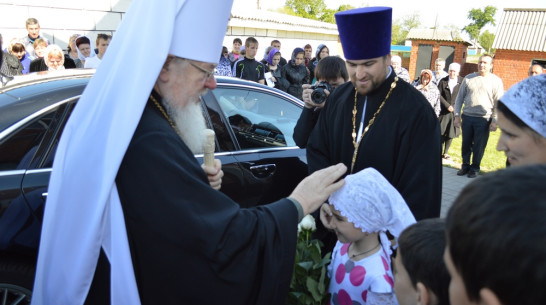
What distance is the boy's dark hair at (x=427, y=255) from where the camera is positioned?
1.35 m

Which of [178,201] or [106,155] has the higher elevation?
[106,155]

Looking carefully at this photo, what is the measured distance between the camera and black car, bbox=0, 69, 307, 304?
2.27 meters

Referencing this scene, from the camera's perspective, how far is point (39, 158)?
2379 mm

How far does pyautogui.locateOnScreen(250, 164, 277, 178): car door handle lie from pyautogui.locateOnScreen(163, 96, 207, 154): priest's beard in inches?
51.1

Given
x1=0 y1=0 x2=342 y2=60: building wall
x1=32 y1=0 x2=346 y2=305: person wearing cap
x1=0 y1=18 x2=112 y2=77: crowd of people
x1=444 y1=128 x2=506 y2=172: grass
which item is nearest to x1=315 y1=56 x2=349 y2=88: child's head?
x1=32 y1=0 x2=346 y2=305: person wearing cap

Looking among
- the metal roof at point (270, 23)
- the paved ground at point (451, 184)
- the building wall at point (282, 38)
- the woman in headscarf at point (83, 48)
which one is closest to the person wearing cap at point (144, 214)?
the paved ground at point (451, 184)

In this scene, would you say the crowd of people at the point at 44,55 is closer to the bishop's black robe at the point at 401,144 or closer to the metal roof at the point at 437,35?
the bishop's black robe at the point at 401,144

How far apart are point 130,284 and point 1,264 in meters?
1.27

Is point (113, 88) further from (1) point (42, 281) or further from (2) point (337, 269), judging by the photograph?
(2) point (337, 269)

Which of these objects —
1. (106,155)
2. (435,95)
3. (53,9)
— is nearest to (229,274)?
(106,155)

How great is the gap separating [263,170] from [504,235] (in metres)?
2.73

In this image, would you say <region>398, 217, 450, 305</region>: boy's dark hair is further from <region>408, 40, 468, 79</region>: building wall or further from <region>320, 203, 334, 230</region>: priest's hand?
<region>408, 40, 468, 79</region>: building wall

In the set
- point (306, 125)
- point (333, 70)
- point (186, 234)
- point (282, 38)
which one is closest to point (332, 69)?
point (333, 70)

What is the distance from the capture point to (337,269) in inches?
81.7
